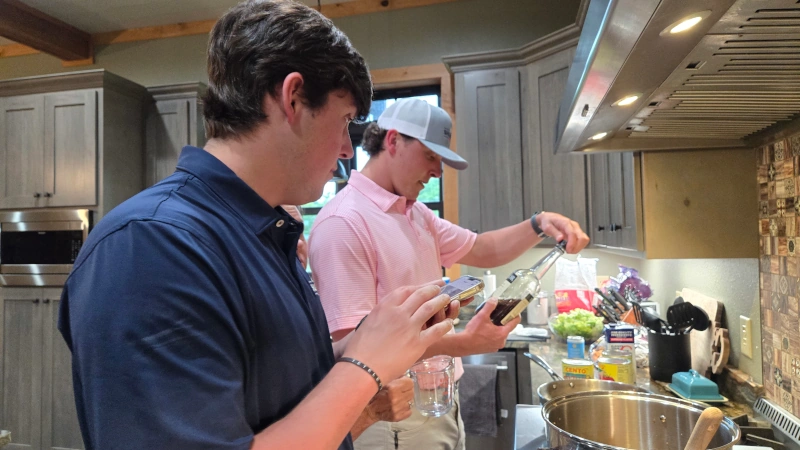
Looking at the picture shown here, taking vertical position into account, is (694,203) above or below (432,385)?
above

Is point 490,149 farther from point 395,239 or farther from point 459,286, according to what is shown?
point 459,286

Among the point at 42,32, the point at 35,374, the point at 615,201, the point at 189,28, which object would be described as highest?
the point at 189,28

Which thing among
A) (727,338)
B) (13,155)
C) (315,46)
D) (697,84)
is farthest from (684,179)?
(13,155)

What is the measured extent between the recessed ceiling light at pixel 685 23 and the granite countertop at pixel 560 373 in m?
1.23

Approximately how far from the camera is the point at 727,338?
1.61 m

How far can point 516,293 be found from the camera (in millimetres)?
1318

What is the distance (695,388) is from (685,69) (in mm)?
1159

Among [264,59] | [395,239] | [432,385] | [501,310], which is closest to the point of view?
[264,59]

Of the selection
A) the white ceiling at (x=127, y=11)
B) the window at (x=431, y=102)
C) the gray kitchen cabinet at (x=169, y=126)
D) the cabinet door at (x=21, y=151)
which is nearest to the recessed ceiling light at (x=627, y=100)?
the window at (x=431, y=102)

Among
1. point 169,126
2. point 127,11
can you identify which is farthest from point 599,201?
point 127,11

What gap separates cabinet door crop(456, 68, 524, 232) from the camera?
301cm

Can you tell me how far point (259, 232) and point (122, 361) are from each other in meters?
0.25

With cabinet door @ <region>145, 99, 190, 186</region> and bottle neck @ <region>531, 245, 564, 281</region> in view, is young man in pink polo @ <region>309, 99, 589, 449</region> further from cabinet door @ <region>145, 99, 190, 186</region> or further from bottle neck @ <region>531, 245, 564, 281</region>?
cabinet door @ <region>145, 99, 190, 186</region>

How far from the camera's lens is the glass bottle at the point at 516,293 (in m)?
1.21
